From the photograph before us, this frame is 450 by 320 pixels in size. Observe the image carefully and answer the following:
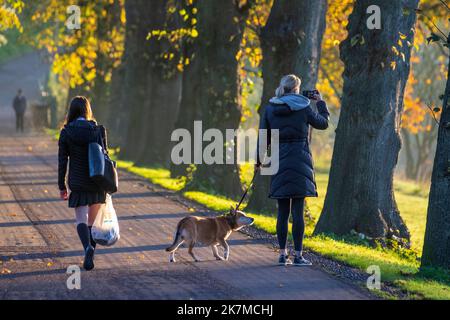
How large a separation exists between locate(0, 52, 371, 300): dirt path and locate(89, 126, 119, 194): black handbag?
0.97m

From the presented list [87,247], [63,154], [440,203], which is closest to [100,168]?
[63,154]

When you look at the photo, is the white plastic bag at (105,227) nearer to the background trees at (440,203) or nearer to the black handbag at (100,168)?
the black handbag at (100,168)

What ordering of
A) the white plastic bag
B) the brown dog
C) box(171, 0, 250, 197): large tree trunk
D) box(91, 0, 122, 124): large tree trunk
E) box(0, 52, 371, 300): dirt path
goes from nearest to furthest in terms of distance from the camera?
1. box(0, 52, 371, 300): dirt path
2. the white plastic bag
3. the brown dog
4. box(171, 0, 250, 197): large tree trunk
5. box(91, 0, 122, 124): large tree trunk

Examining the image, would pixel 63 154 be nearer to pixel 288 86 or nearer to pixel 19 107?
pixel 288 86

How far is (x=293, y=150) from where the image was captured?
38.6 feet

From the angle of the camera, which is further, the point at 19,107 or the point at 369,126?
the point at 19,107

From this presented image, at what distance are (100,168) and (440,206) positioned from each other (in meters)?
4.09

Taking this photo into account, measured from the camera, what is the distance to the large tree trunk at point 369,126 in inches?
604

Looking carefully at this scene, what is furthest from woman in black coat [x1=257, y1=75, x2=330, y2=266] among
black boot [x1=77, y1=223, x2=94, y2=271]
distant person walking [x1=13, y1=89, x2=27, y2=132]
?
distant person walking [x1=13, y1=89, x2=27, y2=132]

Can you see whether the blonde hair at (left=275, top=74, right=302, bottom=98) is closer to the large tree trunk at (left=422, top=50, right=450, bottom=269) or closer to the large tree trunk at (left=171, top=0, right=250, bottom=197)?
the large tree trunk at (left=422, top=50, right=450, bottom=269)

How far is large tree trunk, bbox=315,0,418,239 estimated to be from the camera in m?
15.4

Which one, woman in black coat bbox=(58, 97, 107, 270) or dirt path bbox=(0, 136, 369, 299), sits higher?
woman in black coat bbox=(58, 97, 107, 270)

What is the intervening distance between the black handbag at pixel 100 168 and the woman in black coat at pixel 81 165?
94 mm
